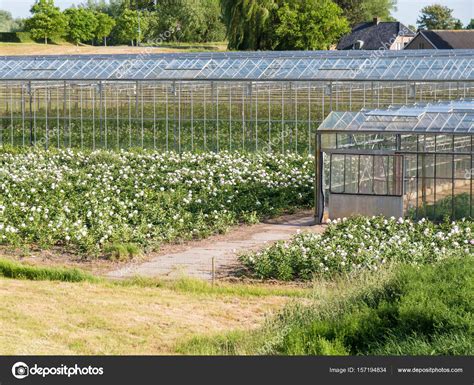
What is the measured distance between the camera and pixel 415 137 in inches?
810

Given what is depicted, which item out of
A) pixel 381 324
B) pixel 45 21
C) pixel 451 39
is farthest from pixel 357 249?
pixel 45 21

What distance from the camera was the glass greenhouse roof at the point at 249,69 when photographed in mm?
27797

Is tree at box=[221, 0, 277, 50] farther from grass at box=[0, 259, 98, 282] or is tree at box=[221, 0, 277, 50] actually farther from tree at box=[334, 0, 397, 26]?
grass at box=[0, 259, 98, 282]

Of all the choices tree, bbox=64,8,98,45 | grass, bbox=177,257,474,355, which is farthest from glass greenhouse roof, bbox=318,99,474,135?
tree, bbox=64,8,98,45

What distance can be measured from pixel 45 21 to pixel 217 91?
39.9 metres

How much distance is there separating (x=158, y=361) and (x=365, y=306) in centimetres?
359

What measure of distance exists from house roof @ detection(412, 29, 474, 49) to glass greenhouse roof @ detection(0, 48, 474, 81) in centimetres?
2563

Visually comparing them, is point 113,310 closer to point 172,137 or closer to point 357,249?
point 357,249

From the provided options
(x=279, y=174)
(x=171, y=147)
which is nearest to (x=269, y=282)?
(x=279, y=174)

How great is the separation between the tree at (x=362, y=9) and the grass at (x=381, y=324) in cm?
6225

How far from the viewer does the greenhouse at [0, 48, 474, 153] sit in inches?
1089

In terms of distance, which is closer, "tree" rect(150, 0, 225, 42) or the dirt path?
the dirt path

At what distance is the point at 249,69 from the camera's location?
29156 mm

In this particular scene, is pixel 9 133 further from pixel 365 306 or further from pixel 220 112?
pixel 365 306
